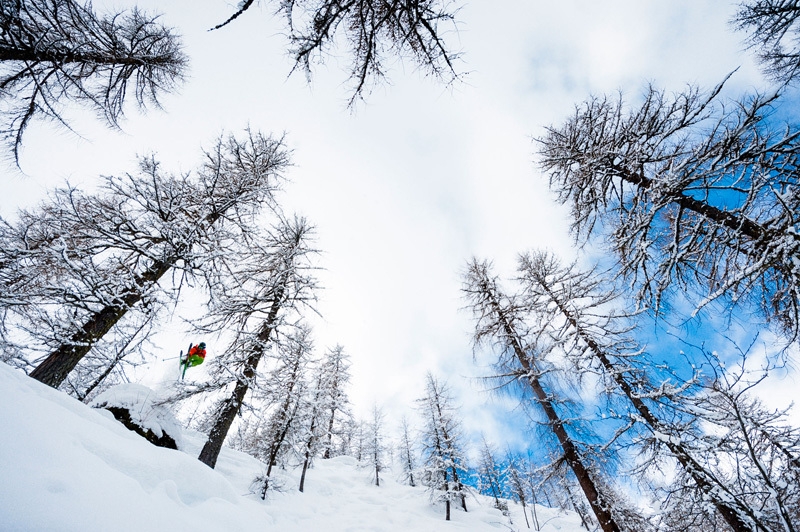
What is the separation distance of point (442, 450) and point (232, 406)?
1601 centimetres

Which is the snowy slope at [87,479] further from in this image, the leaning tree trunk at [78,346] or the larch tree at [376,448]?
the larch tree at [376,448]

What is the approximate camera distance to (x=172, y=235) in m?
5.41

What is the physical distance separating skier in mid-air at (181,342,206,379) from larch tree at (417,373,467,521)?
16.2 meters

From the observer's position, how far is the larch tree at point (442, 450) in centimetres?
1791

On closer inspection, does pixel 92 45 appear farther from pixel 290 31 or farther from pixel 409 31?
pixel 409 31

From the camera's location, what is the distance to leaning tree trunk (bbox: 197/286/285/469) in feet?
23.7

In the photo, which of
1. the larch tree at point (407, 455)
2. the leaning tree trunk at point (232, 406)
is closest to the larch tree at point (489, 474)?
the larch tree at point (407, 455)

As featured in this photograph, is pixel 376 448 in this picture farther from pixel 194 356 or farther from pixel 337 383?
pixel 194 356

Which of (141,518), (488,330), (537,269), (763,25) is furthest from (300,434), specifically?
(763,25)

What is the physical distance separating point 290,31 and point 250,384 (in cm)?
821

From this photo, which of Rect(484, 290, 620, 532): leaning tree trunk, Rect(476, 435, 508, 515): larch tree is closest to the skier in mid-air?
Rect(484, 290, 620, 532): leaning tree trunk

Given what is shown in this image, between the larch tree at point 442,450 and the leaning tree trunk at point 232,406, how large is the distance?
15.4m

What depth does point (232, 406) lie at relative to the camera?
769 cm

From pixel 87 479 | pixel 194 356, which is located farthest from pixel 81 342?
pixel 87 479
